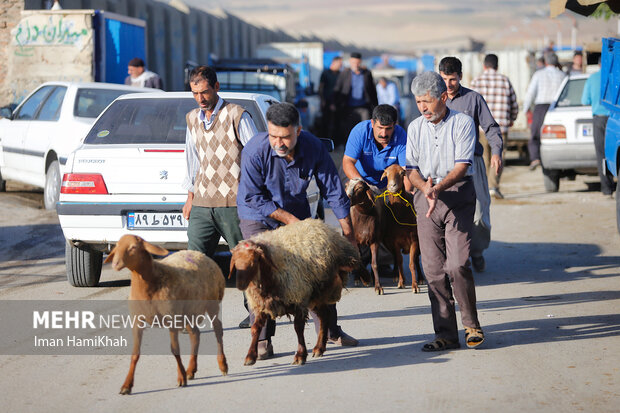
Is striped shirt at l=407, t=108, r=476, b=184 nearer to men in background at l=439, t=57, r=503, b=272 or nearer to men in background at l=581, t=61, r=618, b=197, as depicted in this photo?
men in background at l=439, t=57, r=503, b=272

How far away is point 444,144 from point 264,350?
1.89m

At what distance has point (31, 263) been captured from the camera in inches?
397

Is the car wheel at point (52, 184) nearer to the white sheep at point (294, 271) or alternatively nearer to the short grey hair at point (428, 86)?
the white sheep at point (294, 271)

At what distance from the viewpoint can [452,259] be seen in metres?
6.56

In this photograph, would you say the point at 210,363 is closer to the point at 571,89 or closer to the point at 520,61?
the point at 571,89

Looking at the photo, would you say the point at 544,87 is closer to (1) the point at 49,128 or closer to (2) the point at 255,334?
(1) the point at 49,128

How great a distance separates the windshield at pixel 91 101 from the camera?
1294cm

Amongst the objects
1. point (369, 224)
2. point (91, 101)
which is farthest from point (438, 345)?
point (91, 101)

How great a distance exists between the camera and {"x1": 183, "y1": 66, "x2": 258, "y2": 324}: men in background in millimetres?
6699

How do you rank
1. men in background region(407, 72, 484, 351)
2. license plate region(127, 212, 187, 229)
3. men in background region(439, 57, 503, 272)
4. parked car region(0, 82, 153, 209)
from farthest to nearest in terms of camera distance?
parked car region(0, 82, 153, 209), men in background region(439, 57, 503, 272), license plate region(127, 212, 187, 229), men in background region(407, 72, 484, 351)

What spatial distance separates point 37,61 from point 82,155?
10.9 meters

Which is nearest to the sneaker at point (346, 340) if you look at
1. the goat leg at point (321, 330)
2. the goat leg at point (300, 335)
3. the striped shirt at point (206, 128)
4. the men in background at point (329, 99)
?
the goat leg at point (321, 330)

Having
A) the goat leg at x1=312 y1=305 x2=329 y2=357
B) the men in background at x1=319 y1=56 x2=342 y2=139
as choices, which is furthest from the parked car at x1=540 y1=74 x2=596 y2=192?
the goat leg at x1=312 y1=305 x2=329 y2=357

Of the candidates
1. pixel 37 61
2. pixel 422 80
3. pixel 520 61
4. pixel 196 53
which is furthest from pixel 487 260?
pixel 196 53
